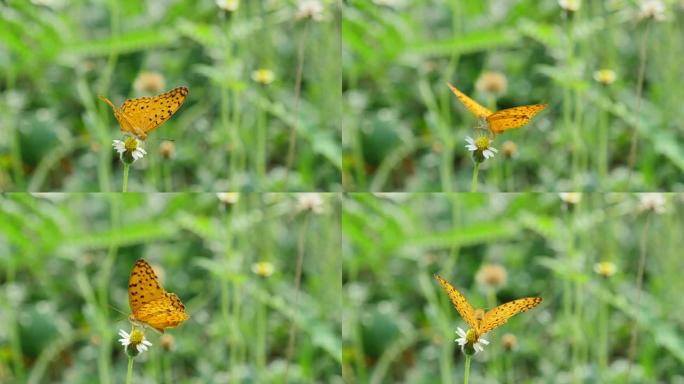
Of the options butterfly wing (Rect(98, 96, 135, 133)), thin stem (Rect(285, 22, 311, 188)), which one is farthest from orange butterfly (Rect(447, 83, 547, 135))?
butterfly wing (Rect(98, 96, 135, 133))

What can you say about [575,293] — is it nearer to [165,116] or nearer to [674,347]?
[674,347]

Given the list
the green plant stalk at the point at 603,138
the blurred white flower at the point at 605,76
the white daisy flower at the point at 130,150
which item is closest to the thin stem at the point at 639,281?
the green plant stalk at the point at 603,138

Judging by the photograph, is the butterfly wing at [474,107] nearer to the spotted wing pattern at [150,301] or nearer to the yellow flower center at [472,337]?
the yellow flower center at [472,337]

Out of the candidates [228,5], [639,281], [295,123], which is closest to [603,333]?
[639,281]

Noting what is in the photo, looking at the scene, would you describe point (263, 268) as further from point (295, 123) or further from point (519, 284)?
point (519, 284)

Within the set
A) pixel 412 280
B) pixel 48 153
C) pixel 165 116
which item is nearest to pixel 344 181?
pixel 412 280

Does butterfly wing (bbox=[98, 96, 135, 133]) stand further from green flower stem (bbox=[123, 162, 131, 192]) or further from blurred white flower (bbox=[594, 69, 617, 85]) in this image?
blurred white flower (bbox=[594, 69, 617, 85])
